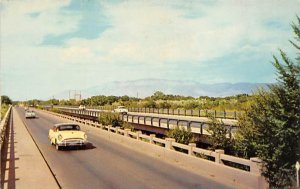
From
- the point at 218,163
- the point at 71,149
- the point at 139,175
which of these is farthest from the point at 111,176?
the point at 71,149

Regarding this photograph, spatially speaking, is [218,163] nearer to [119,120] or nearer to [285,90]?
[285,90]

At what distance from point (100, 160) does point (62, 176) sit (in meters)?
4.47

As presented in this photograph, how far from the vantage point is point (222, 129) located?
2080cm

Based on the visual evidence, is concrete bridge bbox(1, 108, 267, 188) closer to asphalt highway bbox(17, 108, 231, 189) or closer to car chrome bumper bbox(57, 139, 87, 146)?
asphalt highway bbox(17, 108, 231, 189)

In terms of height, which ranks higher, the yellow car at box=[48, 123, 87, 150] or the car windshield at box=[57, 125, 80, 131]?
the car windshield at box=[57, 125, 80, 131]

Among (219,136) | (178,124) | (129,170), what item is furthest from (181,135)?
(129,170)

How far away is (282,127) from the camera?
36.9 ft

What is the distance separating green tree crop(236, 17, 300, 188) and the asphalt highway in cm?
212

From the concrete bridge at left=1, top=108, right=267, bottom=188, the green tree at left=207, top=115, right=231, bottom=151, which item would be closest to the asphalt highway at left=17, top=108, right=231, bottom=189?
the concrete bridge at left=1, top=108, right=267, bottom=188

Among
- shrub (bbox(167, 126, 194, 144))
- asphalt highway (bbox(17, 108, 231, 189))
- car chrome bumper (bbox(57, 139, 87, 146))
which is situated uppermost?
shrub (bbox(167, 126, 194, 144))

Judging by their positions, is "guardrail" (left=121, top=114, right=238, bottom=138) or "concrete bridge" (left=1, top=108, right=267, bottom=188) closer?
"concrete bridge" (left=1, top=108, right=267, bottom=188)

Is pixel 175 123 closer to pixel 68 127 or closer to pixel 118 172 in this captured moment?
pixel 68 127

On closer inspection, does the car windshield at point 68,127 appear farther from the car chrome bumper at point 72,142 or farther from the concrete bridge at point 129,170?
the concrete bridge at point 129,170

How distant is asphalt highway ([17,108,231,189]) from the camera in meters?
13.8
